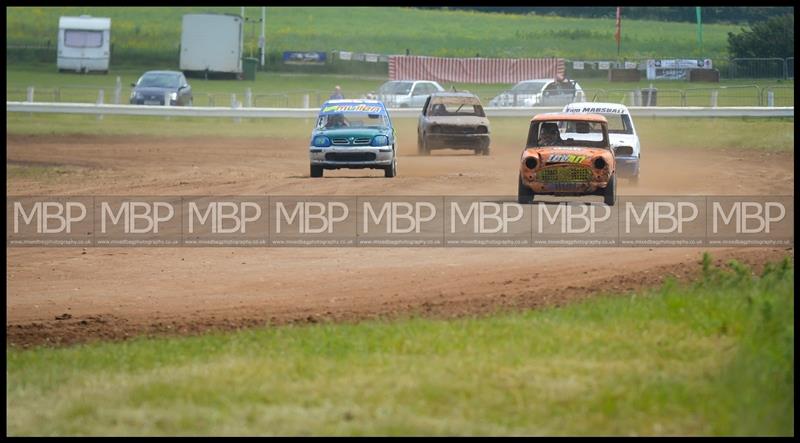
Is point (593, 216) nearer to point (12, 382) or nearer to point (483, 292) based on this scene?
point (483, 292)

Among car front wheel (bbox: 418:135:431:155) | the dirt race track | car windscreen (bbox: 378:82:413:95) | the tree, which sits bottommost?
the dirt race track

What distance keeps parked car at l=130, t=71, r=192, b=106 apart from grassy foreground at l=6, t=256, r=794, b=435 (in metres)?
35.4

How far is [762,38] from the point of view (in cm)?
4616

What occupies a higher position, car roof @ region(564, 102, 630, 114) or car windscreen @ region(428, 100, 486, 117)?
car windscreen @ region(428, 100, 486, 117)

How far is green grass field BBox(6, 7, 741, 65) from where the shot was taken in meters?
67.1

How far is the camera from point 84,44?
214 feet

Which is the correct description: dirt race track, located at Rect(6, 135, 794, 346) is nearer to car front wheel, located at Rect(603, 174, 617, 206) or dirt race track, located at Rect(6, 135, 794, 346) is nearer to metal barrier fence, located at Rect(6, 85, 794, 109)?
car front wheel, located at Rect(603, 174, 617, 206)

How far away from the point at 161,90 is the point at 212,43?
18.0 meters

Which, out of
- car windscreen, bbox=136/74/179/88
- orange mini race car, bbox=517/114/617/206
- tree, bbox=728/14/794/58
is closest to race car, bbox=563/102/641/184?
orange mini race car, bbox=517/114/617/206

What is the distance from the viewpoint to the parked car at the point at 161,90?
46250mm

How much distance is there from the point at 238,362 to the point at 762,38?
39377mm

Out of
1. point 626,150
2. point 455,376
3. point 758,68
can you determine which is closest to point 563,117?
point 626,150

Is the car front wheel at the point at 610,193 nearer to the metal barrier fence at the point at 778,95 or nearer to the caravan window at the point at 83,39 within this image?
the metal barrier fence at the point at 778,95

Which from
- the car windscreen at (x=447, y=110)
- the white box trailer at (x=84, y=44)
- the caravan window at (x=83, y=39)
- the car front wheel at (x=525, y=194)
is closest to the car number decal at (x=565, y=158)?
the car front wheel at (x=525, y=194)
